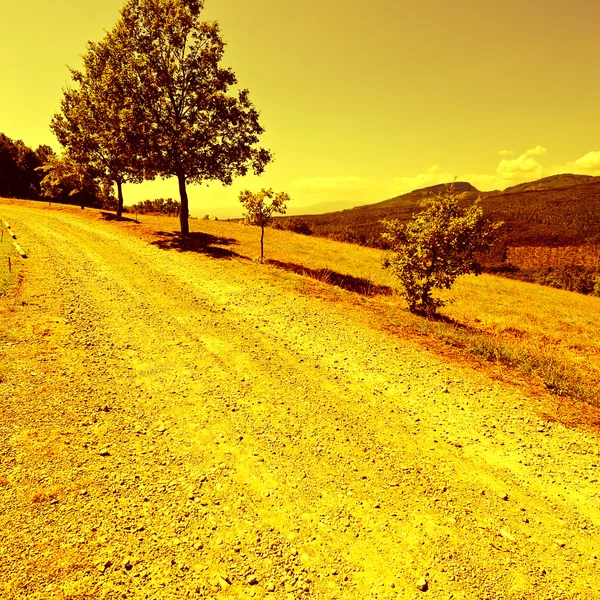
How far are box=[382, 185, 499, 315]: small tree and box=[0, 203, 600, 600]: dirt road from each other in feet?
18.8

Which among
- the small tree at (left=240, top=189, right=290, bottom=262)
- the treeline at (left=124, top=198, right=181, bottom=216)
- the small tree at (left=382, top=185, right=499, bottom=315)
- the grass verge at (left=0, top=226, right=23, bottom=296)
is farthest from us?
the treeline at (left=124, top=198, right=181, bottom=216)

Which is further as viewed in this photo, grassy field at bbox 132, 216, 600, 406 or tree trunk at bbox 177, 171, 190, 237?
tree trunk at bbox 177, 171, 190, 237

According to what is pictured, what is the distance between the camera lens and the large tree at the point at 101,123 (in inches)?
888

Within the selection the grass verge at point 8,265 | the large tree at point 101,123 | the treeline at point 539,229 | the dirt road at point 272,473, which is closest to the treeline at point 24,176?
the large tree at point 101,123

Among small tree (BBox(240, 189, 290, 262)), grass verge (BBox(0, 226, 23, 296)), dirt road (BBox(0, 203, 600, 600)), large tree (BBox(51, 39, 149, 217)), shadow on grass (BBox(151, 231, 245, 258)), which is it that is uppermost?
large tree (BBox(51, 39, 149, 217))

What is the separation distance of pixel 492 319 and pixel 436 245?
942 centimetres

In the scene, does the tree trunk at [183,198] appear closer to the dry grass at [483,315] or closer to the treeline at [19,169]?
the dry grass at [483,315]

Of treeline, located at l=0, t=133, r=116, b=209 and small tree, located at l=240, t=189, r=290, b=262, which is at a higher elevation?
treeline, located at l=0, t=133, r=116, b=209

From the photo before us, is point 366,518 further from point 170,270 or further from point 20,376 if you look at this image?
point 170,270

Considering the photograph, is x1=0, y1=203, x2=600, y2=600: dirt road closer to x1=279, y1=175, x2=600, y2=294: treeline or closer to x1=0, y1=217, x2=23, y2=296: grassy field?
x1=0, y1=217, x2=23, y2=296: grassy field

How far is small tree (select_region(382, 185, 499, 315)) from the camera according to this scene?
46.8 feet

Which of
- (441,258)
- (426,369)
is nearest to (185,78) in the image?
(441,258)

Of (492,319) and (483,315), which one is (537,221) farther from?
(492,319)

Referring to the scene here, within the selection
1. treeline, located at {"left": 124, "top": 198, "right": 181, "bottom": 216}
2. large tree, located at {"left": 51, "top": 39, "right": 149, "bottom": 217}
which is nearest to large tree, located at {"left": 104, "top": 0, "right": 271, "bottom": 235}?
large tree, located at {"left": 51, "top": 39, "right": 149, "bottom": 217}
